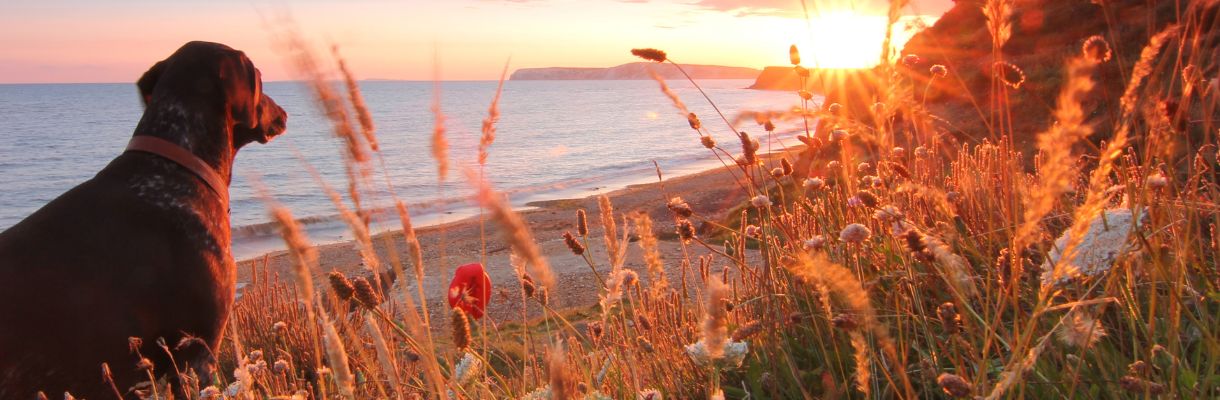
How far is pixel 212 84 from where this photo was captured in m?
4.54

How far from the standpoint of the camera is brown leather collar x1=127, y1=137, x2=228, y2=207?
4.06 metres

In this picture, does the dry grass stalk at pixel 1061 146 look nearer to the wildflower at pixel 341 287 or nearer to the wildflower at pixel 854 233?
the wildflower at pixel 854 233

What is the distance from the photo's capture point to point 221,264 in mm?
3828

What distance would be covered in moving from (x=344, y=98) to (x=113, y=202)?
2.82 m

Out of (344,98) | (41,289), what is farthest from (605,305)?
(41,289)

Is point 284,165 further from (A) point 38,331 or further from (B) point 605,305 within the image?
(B) point 605,305

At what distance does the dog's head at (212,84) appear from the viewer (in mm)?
4488

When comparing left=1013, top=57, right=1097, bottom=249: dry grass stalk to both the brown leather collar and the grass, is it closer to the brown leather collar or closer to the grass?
the grass

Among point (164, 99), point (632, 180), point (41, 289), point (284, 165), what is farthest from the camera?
point (284, 165)

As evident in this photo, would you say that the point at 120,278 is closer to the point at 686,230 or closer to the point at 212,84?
the point at 212,84

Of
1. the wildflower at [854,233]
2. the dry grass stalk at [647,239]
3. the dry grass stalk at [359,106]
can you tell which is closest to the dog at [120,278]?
the dry grass stalk at [359,106]

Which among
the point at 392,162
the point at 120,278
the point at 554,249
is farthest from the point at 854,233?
the point at 392,162

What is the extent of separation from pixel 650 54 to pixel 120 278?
271 centimetres

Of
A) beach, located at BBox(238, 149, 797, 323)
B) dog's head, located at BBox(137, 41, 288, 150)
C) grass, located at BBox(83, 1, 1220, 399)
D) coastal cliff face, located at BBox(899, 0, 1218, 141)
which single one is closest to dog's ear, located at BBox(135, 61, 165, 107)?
dog's head, located at BBox(137, 41, 288, 150)
